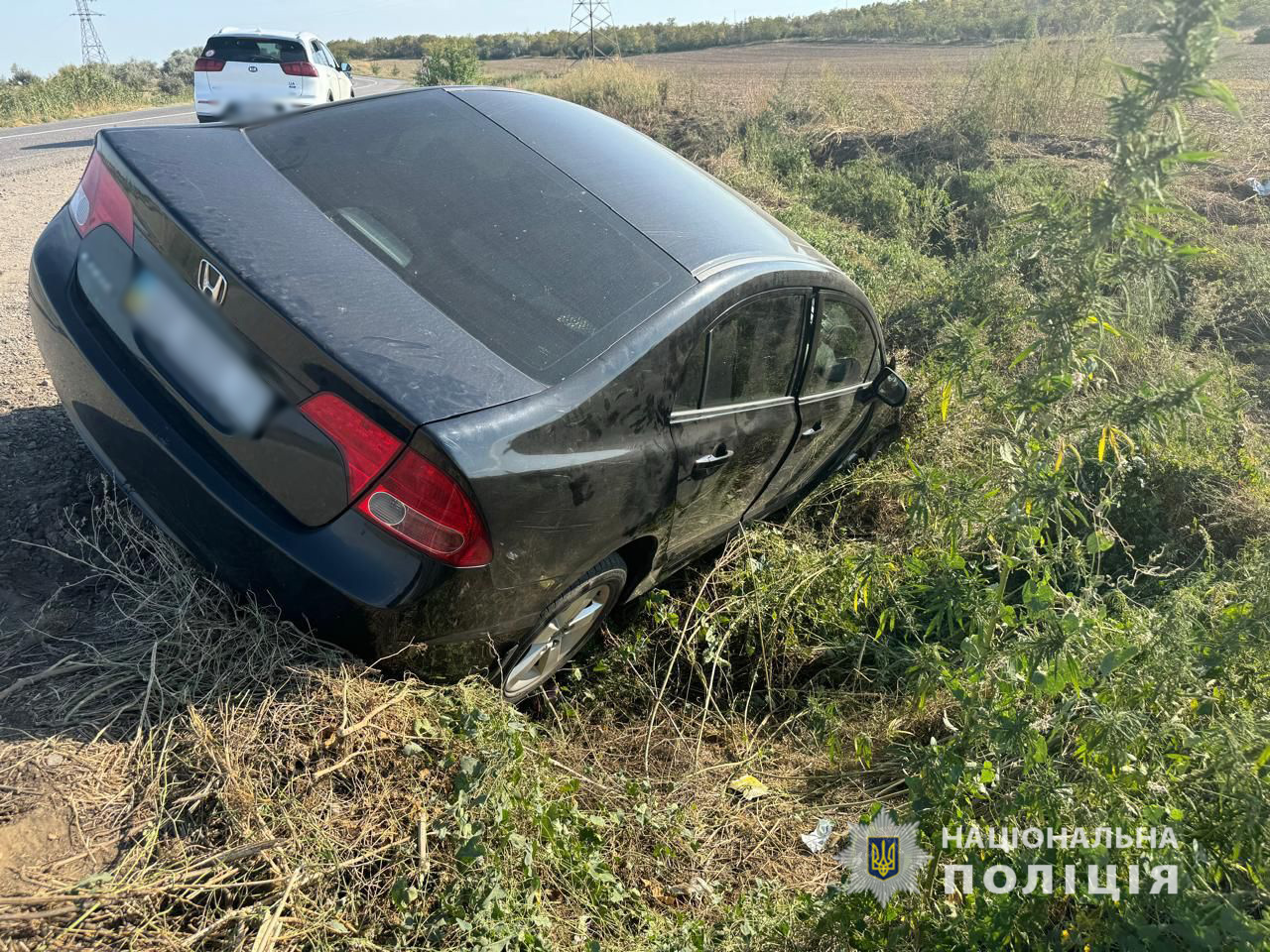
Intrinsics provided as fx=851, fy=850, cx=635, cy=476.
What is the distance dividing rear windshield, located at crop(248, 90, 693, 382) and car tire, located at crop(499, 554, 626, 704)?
2.33ft

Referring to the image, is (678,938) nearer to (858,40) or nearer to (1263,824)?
(1263,824)

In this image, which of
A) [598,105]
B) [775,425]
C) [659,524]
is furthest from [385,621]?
[598,105]

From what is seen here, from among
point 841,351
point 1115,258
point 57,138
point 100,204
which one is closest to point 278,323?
point 100,204

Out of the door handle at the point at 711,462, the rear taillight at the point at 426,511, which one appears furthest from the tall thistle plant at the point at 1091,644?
the rear taillight at the point at 426,511

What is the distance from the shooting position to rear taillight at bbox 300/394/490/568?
6.92 feet

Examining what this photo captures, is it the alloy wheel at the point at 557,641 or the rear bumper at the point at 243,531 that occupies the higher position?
the rear bumper at the point at 243,531

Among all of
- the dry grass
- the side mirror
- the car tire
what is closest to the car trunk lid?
the dry grass

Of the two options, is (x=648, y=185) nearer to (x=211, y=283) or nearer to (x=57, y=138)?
(x=211, y=283)

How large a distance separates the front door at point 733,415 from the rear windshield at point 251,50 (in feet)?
36.4

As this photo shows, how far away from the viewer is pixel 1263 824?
2084 millimetres

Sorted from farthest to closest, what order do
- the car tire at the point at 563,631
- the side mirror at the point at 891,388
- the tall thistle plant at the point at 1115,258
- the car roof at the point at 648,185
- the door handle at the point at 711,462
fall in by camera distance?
the side mirror at the point at 891,388
the car roof at the point at 648,185
the door handle at the point at 711,462
the car tire at the point at 563,631
the tall thistle plant at the point at 1115,258

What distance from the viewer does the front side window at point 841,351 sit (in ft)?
11.8

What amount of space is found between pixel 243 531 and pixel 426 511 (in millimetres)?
515

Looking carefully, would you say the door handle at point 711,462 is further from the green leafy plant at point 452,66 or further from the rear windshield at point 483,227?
the green leafy plant at point 452,66
